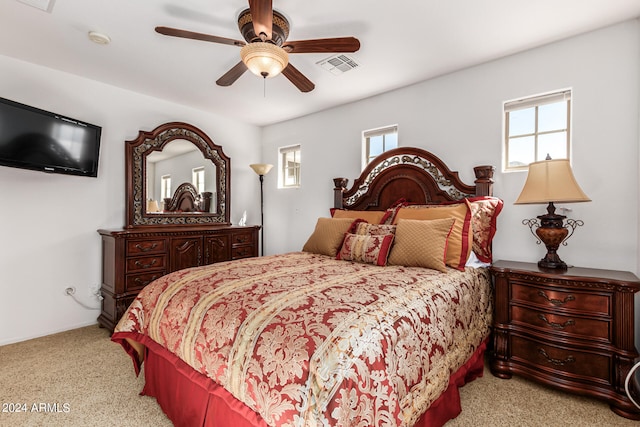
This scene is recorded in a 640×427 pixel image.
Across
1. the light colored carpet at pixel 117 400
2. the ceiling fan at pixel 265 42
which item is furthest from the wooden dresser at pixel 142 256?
the ceiling fan at pixel 265 42

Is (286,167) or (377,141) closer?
(377,141)

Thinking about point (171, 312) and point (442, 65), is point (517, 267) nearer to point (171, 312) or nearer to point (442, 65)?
point (442, 65)

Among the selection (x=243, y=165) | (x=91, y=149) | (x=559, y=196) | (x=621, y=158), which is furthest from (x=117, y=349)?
(x=621, y=158)

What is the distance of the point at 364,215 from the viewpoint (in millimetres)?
3176

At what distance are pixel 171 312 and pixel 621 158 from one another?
3.26m

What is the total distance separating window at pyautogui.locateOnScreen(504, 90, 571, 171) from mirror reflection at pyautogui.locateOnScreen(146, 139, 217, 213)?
3.60m

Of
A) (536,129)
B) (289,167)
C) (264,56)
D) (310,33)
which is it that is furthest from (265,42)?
(289,167)

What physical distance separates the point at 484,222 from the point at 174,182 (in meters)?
3.54

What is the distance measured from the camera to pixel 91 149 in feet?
10.00

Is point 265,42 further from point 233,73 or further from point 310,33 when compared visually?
point 310,33

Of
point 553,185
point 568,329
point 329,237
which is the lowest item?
point 568,329

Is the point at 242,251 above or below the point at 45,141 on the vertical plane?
below

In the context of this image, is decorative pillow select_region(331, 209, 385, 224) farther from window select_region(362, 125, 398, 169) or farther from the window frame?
the window frame

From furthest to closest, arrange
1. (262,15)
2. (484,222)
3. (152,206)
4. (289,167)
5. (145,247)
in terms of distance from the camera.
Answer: (289,167), (152,206), (145,247), (484,222), (262,15)
